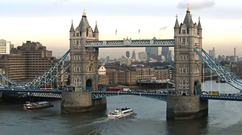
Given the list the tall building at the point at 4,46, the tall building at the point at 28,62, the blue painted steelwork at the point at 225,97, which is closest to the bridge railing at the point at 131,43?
the blue painted steelwork at the point at 225,97

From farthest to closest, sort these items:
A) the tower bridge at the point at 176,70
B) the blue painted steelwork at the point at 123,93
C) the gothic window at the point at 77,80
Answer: the gothic window at the point at 77,80, the blue painted steelwork at the point at 123,93, the tower bridge at the point at 176,70

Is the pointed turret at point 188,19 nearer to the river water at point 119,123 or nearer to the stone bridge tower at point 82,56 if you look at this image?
the river water at point 119,123

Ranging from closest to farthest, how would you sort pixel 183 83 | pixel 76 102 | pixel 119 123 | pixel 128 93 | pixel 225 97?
1. pixel 119 123
2. pixel 225 97
3. pixel 183 83
4. pixel 128 93
5. pixel 76 102

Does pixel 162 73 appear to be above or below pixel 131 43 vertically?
below

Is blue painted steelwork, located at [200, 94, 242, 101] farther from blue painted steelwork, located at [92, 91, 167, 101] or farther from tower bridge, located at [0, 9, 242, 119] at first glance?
blue painted steelwork, located at [92, 91, 167, 101]

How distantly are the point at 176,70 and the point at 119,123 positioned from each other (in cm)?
1240

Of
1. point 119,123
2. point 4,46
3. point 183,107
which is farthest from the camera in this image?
point 4,46

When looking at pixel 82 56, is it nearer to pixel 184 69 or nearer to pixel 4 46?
pixel 184 69

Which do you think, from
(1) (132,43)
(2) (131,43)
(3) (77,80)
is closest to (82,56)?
(3) (77,80)

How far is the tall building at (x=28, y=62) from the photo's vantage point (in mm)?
116188

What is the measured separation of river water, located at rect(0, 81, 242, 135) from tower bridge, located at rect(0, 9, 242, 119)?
230 centimetres

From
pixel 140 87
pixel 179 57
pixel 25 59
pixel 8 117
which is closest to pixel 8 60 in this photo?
pixel 25 59

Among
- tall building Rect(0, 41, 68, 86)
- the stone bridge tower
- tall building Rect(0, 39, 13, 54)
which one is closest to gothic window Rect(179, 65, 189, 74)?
the stone bridge tower

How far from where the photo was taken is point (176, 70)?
63.2 metres
